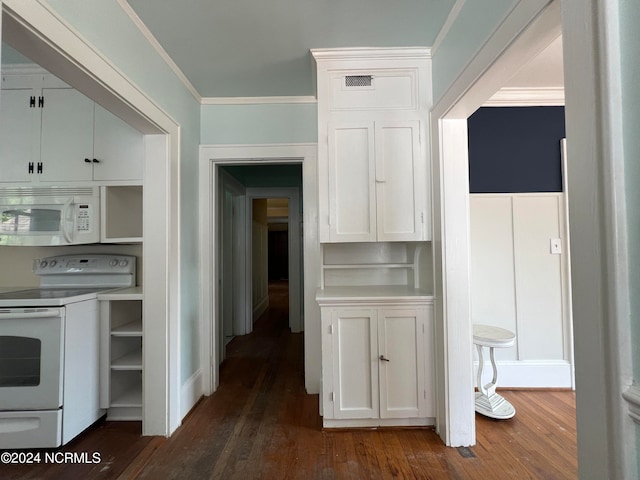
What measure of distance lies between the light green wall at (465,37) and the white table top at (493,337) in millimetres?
1670

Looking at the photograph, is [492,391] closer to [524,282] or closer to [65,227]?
[524,282]

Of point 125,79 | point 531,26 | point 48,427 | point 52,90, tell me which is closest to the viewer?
point 531,26

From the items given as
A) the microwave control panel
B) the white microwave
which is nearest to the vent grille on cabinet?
the white microwave

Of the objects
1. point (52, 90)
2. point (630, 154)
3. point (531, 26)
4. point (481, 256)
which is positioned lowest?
point (481, 256)

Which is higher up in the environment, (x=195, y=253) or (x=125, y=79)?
(x=125, y=79)

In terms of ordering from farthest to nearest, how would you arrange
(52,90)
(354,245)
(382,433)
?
(354,245)
(52,90)
(382,433)

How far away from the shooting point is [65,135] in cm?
227

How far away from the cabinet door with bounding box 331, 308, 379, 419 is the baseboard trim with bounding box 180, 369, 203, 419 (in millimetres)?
1107

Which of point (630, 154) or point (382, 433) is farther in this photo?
point (382, 433)

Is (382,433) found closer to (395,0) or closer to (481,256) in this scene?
(481,256)

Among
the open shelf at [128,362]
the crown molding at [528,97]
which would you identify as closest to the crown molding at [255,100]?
the crown molding at [528,97]

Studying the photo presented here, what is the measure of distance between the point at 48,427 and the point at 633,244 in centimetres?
282

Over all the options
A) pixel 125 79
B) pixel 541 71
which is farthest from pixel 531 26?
pixel 125 79

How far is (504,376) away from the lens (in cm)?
261
